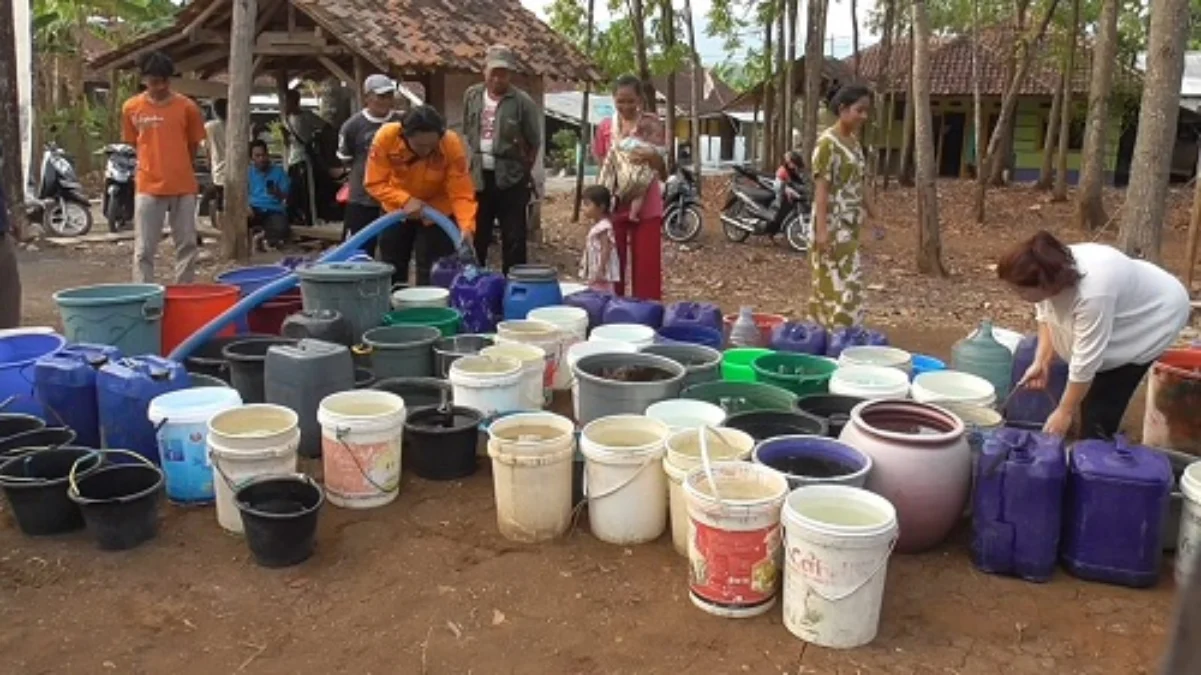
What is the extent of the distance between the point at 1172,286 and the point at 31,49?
36.1 feet

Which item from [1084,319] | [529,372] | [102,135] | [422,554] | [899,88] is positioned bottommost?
[422,554]

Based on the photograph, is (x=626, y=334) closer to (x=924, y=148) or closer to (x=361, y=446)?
(x=361, y=446)

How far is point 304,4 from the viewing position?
30.8ft

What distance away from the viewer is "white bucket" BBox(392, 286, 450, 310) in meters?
5.27

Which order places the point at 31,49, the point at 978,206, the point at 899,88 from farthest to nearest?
the point at 899,88, the point at 978,206, the point at 31,49

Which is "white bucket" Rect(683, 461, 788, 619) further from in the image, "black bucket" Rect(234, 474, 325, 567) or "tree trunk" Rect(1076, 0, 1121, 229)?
"tree trunk" Rect(1076, 0, 1121, 229)

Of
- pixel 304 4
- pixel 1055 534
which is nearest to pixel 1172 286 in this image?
pixel 1055 534

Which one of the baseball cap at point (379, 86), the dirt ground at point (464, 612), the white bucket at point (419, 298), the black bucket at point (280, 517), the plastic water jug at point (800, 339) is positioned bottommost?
the dirt ground at point (464, 612)

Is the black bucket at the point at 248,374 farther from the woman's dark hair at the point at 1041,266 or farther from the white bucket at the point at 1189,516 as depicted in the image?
the white bucket at the point at 1189,516

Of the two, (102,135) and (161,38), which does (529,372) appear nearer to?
(161,38)

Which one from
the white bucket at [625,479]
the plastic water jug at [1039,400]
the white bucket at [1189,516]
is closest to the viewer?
the white bucket at [1189,516]

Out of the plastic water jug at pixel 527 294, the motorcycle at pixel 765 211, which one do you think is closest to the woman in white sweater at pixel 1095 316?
the plastic water jug at pixel 527 294

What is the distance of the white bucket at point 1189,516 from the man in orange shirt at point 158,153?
6.19 metres

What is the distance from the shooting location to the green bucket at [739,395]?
409 cm
